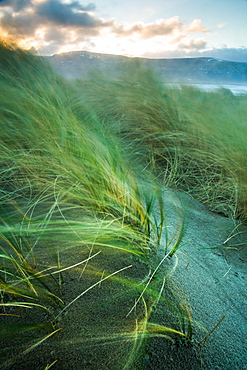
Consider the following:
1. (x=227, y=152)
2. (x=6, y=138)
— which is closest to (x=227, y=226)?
(x=227, y=152)

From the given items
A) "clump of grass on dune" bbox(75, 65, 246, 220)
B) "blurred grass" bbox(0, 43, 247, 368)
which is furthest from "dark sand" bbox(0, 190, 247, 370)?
"clump of grass on dune" bbox(75, 65, 246, 220)

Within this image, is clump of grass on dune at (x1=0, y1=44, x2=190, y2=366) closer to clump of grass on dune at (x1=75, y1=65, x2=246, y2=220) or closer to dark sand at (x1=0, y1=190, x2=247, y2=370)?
dark sand at (x1=0, y1=190, x2=247, y2=370)

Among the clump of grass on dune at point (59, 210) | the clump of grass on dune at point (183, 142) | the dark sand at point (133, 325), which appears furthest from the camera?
the clump of grass on dune at point (183, 142)

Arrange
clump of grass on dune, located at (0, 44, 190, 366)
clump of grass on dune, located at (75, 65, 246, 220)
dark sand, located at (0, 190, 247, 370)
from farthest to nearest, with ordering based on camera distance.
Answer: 1. clump of grass on dune, located at (75, 65, 246, 220)
2. clump of grass on dune, located at (0, 44, 190, 366)
3. dark sand, located at (0, 190, 247, 370)

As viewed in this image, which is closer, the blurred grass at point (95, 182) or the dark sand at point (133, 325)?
the dark sand at point (133, 325)

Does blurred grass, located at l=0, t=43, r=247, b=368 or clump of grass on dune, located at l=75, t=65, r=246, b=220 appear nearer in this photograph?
blurred grass, located at l=0, t=43, r=247, b=368

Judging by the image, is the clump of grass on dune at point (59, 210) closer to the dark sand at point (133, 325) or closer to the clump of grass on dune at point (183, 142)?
the dark sand at point (133, 325)

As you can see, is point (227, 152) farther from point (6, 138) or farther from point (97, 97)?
point (97, 97)

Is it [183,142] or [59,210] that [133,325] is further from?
[183,142]

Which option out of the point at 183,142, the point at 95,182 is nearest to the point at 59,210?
the point at 95,182

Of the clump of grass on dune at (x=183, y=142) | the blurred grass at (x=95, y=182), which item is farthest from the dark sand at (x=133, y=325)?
the clump of grass on dune at (x=183, y=142)

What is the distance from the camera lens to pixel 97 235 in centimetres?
77

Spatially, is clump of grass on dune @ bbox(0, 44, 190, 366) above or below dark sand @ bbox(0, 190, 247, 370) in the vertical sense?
above

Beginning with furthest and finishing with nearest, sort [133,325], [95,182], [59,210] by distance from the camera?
1. [95,182]
2. [59,210]
3. [133,325]
